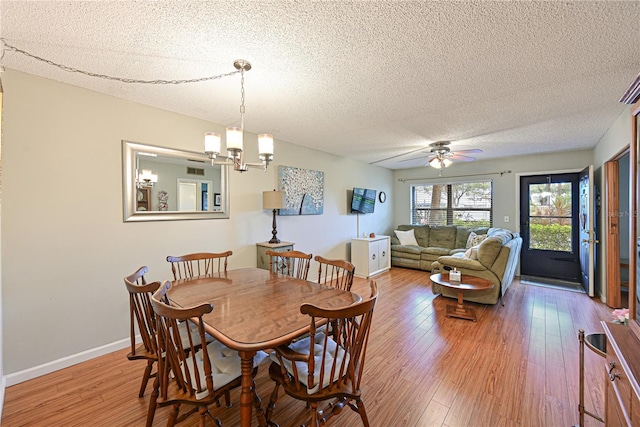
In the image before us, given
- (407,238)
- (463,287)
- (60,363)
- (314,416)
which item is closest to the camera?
(314,416)

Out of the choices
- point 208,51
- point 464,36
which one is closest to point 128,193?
point 208,51

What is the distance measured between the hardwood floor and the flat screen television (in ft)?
9.17

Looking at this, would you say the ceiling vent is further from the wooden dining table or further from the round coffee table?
the round coffee table

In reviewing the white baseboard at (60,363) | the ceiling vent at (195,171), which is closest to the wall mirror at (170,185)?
the ceiling vent at (195,171)

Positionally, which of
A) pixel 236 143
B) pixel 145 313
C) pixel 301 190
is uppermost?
pixel 236 143

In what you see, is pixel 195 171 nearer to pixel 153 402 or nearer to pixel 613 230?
pixel 153 402

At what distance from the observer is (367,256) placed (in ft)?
17.2

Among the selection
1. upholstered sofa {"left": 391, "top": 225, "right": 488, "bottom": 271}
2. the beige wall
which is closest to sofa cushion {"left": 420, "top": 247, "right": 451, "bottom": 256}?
upholstered sofa {"left": 391, "top": 225, "right": 488, "bottom": 271}

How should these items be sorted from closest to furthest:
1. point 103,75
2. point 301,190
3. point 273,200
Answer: point 103,75, point 273,200, point 301,190

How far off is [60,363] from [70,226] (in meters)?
1.17

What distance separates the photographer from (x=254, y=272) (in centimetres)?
261

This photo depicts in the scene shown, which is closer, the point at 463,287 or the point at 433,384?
the point at 433,384

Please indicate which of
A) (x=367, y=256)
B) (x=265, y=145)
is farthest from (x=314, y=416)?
(x=367, y=256)

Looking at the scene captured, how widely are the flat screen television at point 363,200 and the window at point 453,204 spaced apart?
148 centimetres
